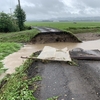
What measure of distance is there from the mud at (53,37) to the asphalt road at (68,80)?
1228cm

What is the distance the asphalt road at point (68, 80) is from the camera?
231 inches

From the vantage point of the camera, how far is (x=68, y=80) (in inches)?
281

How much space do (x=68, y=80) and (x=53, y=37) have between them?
615 inches

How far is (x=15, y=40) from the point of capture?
23828mm

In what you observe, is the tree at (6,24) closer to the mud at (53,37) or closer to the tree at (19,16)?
the tree at (19,16)

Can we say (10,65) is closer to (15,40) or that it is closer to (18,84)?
(18,84)

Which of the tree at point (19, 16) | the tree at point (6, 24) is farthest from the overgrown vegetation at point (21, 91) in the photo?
the tree at point (19, 16)

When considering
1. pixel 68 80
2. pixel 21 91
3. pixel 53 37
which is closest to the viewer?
pixel 21 91

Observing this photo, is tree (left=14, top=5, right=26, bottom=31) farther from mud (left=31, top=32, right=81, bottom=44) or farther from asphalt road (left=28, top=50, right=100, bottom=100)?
asphalt road (left=28, top=50, right=100, bottom=100)

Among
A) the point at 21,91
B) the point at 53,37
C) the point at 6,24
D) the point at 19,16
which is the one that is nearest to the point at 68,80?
the point at 21,91

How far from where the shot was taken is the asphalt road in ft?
19.3

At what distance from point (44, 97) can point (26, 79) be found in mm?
1898

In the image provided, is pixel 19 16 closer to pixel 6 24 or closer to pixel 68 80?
pixel 6 24

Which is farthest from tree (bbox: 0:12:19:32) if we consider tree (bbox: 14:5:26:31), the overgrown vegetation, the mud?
the overgrown vegetation
